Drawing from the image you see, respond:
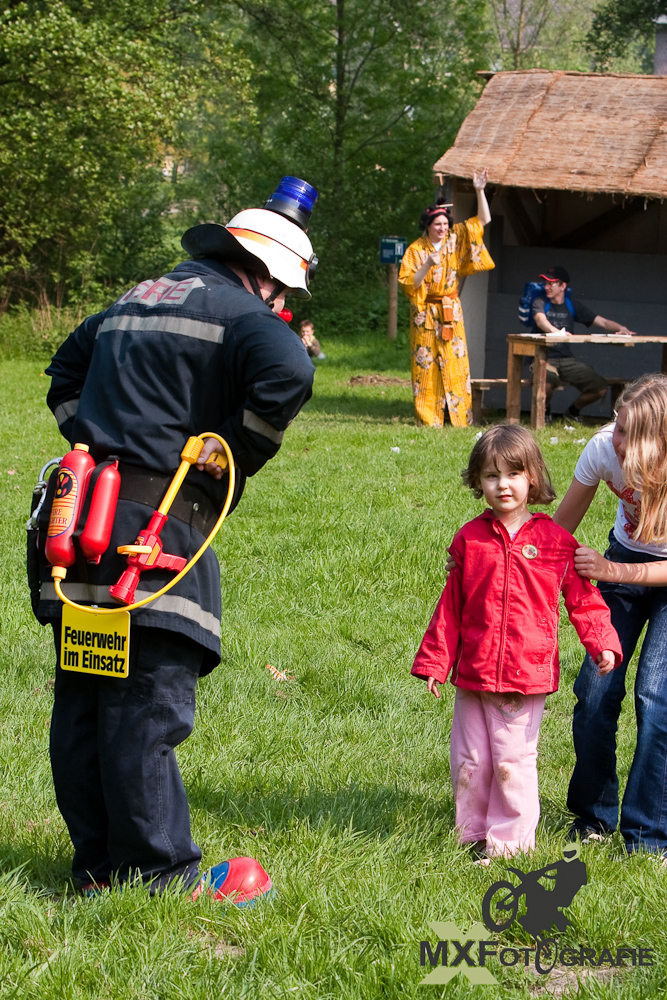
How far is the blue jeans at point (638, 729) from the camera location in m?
3.93

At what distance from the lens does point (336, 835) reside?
3.95m

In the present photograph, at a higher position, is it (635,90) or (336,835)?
(635,90)

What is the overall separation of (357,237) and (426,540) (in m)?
22.7

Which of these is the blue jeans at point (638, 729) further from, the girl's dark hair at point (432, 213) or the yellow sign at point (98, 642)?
the girl's dark hair at point (432, 213)

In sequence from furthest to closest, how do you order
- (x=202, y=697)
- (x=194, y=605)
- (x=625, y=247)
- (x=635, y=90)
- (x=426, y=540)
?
(x=625, y=247)
(x=635, y=90)
(x=426, y=540)
(x=202, y=697)
(x=194, y=605)

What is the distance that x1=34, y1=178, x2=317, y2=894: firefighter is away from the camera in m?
3.30

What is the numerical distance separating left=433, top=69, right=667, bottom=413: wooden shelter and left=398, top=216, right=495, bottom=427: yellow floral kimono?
3.09 feet

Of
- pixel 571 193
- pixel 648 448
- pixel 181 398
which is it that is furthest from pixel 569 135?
pixel 181 398

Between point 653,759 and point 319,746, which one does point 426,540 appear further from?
point 653,759

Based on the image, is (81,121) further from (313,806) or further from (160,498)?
(160,498)

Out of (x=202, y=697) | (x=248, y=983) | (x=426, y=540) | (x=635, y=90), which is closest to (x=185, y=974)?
(x=248, y=983)

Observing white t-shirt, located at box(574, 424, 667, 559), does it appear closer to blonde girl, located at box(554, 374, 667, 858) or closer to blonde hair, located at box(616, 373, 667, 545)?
blonde girl, located at box(554, 374, 667, 858)

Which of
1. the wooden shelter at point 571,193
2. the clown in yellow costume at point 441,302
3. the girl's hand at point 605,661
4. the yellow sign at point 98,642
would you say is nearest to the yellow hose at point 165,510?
the yellow sign at point 98,642

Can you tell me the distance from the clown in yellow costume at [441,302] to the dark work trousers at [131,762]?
10.2 meters
